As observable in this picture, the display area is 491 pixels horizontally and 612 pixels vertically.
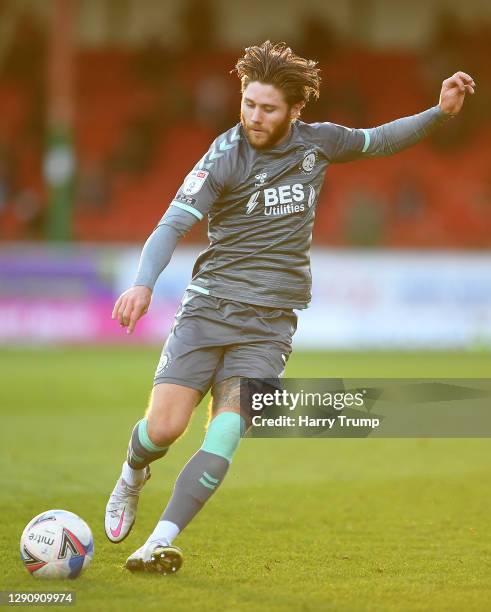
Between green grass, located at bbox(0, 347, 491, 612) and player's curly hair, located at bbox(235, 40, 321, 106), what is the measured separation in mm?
2149

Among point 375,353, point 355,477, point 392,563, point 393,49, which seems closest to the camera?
point 392,563

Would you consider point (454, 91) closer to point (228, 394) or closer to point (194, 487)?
point (228, 394)

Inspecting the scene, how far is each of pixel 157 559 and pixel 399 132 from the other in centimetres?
229

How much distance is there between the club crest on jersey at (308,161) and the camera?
5.71 meters

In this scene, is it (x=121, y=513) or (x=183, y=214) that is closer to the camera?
(x=183, y=214)

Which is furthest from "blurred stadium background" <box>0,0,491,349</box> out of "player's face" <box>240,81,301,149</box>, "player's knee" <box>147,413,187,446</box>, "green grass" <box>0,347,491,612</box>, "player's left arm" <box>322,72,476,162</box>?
"player's knee" <box>147,413,187,446</box>

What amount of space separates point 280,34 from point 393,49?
2.64 meters

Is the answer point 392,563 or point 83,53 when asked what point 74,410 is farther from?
point 83,53

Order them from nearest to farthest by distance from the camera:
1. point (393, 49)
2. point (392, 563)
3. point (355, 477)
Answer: point (392, 563), point (355, 477), point (393, 49)

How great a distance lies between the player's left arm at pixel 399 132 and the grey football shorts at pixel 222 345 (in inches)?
33.4

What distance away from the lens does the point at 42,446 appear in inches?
380

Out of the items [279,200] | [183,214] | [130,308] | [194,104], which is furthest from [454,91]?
[194,104]

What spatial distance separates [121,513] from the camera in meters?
5.94

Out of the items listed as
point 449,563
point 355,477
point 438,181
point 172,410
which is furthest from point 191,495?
point 438,181
